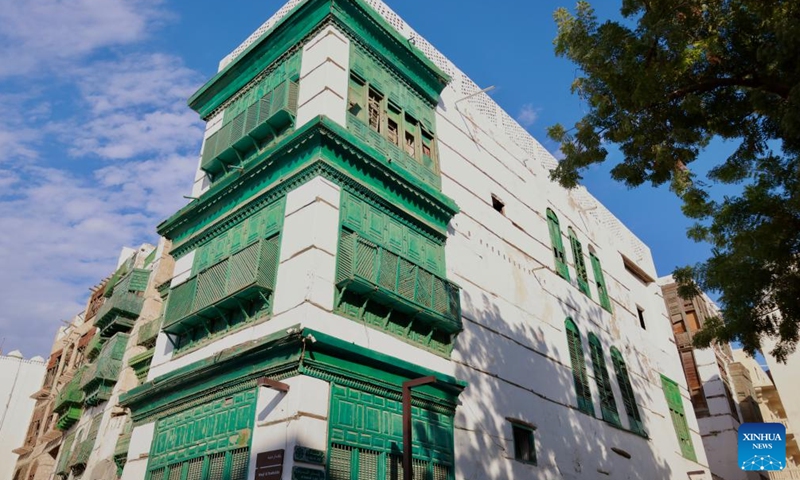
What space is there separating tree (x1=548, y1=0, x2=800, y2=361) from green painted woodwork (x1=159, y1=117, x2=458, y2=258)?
316 centimetres

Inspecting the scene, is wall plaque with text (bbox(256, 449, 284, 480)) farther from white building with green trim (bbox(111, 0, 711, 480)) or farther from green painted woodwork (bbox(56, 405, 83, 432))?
green painted woodwork (bbox(56, 405, 83, 432))

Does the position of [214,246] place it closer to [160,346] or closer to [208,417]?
[160,346]

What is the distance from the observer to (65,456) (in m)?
18.0

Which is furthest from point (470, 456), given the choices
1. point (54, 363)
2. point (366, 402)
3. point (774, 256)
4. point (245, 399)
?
point (54, 363)

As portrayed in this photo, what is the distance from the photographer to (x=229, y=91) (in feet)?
48.0

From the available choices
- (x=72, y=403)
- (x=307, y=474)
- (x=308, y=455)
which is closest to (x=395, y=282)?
(x=308, y=455)

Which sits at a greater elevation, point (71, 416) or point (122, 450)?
point (71, 416)

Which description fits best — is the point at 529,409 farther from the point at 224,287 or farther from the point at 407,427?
the point at 224,287

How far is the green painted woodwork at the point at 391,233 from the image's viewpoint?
10977 mm

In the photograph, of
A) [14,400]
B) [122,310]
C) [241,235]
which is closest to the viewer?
[241,235]

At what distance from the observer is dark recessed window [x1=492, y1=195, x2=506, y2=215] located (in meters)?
16.2

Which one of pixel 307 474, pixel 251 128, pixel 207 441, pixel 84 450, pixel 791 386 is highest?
pixel 251 128

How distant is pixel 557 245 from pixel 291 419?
1227 cm

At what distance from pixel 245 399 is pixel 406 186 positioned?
5.29 metres
